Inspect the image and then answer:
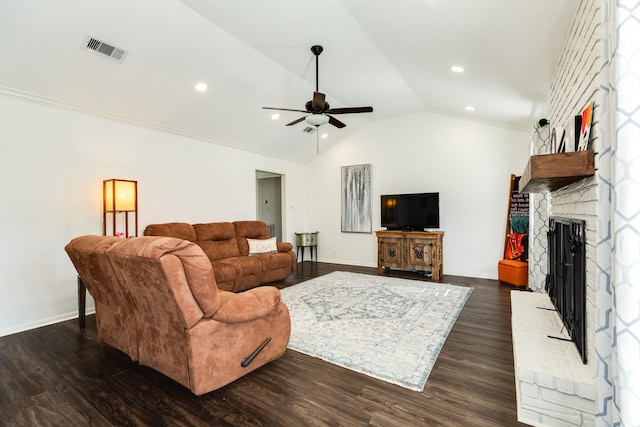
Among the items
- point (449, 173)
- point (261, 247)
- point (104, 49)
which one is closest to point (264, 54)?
point (104, 49)

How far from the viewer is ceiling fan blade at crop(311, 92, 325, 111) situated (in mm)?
3764

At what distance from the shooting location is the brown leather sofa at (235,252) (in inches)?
175

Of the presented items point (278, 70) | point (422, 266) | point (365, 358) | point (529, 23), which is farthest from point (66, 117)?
point (422, 266)

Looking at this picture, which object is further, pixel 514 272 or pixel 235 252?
pixel 235 252

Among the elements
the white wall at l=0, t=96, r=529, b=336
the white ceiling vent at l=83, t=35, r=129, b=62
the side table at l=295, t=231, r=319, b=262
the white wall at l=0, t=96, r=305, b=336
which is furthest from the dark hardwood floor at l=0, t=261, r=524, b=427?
the side table at l=295, t=231, r=319, b=262

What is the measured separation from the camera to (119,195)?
12.6 feet

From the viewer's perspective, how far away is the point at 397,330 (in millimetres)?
3123

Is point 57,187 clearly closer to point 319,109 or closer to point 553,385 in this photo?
point 319,109

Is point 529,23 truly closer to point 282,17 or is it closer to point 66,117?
point 282,17

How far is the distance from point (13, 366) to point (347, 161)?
20.5ft

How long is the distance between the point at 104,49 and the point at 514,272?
6.36 meters

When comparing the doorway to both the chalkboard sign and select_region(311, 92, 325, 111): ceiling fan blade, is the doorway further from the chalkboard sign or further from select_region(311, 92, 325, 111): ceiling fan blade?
the chalkboard sign

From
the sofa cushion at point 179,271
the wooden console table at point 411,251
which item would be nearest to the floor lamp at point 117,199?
the sofa cushion at point 179,271

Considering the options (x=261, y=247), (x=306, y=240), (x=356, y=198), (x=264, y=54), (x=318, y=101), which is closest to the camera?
(x=318, y=101)
